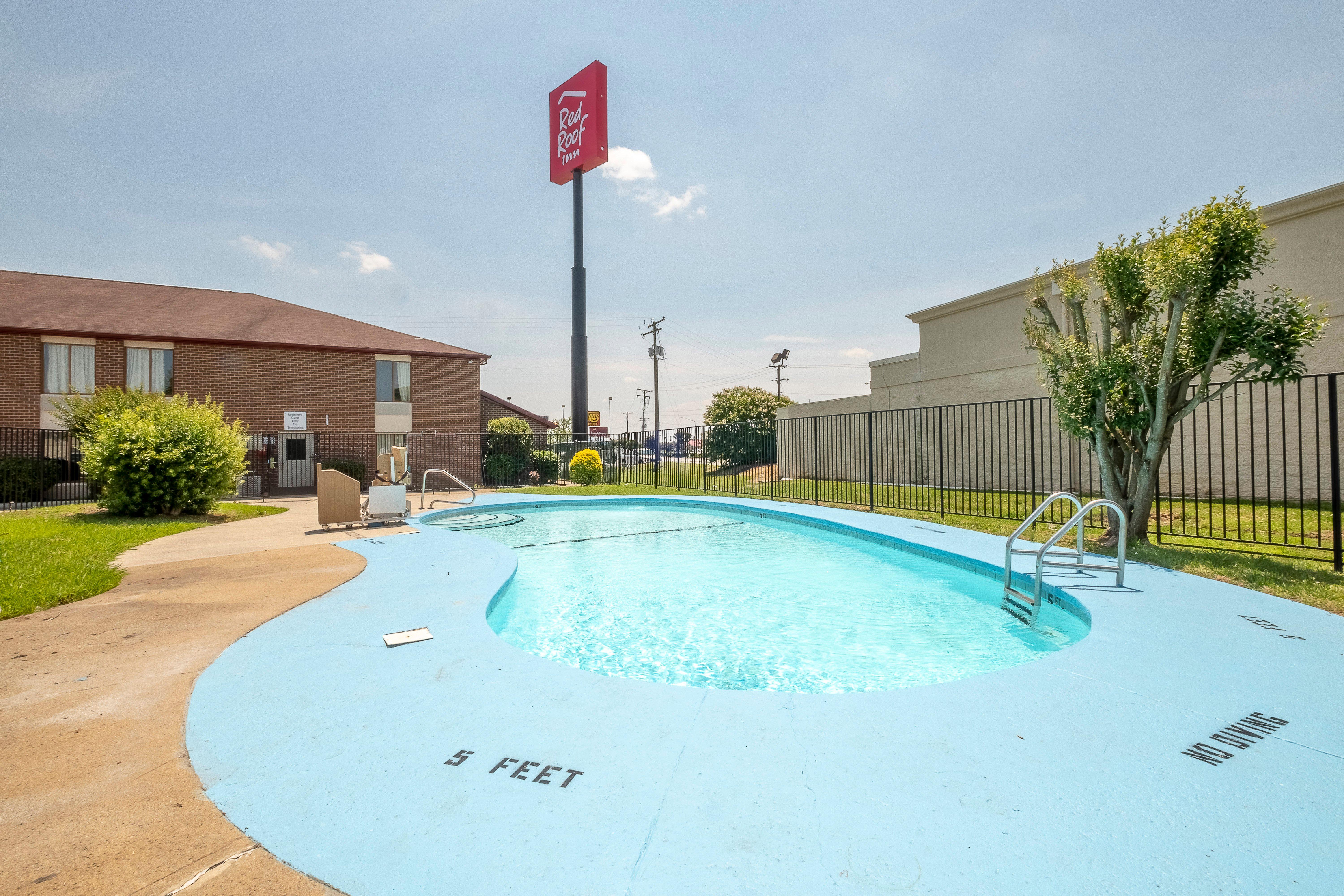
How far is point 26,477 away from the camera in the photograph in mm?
13453

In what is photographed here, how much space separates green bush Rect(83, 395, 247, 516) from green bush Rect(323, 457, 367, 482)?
7.77 meters

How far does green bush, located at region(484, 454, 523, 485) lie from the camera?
19.9 metres

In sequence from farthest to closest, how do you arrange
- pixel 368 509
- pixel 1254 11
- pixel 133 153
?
pixel 133 153 → pixel 368 509 → pixel 1254 11

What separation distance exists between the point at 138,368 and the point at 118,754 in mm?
21643

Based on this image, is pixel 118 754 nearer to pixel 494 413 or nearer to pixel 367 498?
pixel 367 498

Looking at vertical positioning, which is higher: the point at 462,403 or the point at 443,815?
the point at 462,403

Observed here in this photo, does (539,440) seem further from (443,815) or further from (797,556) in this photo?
(443,815)

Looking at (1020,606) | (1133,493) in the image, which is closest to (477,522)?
(1020,606)

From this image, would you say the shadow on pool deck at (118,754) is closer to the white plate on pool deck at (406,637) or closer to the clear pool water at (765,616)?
the white plate on pool deck at (406,637)

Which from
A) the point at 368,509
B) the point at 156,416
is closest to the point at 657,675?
the point at 368,509

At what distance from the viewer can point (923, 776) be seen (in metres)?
1.94

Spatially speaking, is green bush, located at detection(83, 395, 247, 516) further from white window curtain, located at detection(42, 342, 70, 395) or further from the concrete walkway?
white window curtain, located at detection(42, 342, 70, 395)

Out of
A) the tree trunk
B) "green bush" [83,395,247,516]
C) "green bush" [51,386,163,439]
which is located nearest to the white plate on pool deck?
the tree trunk

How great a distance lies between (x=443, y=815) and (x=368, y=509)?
8.52 m
